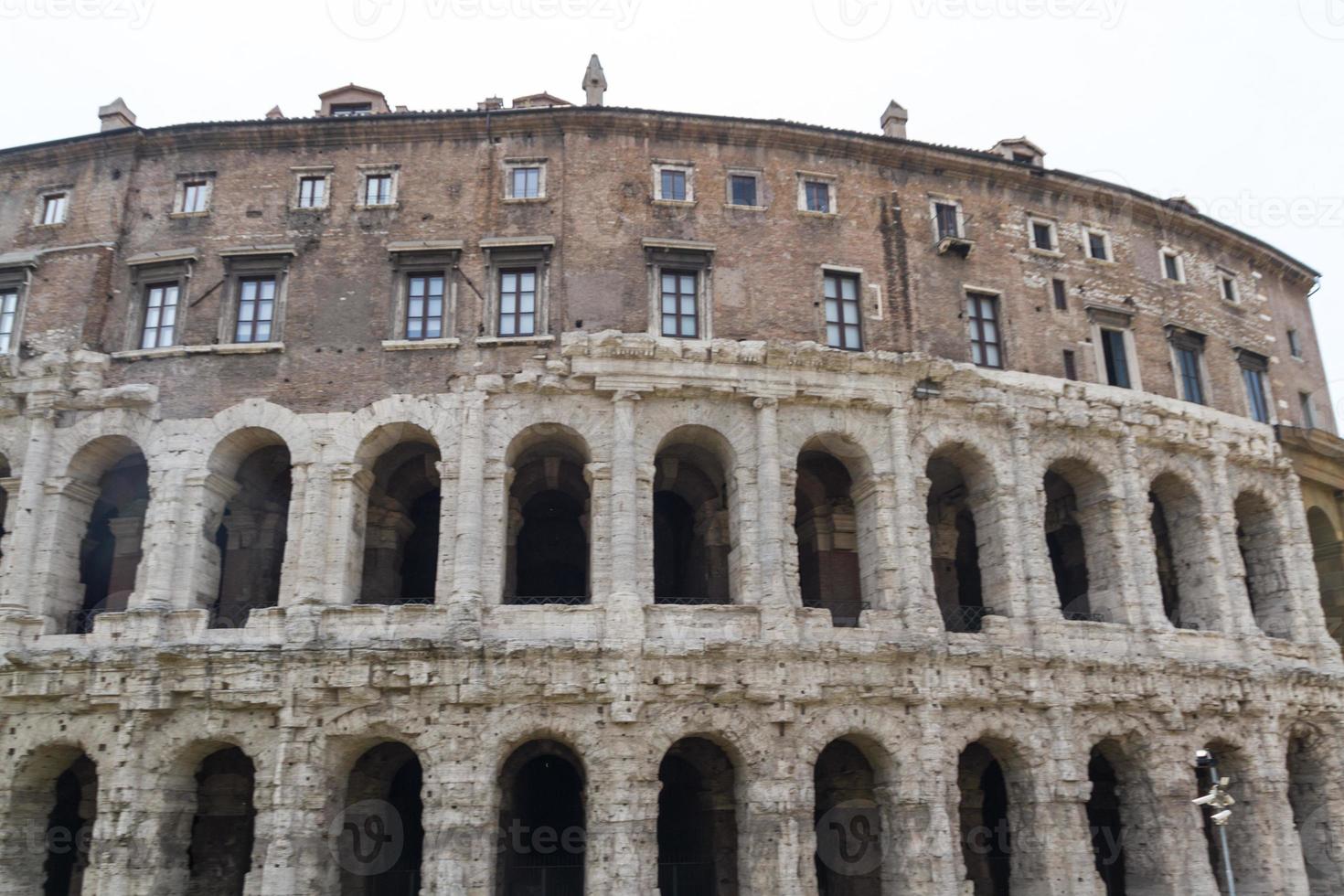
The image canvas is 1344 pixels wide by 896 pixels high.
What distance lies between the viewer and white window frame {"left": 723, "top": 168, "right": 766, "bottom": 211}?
20594mm

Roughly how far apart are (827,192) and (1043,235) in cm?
522

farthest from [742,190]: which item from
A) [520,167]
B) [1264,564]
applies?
[1264,564]

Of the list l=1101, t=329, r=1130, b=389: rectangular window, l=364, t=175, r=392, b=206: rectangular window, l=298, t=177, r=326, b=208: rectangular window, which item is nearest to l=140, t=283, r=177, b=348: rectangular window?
l=298, t=177, r=326, b=208: rectangular window

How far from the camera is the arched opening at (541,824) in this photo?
18.1 m

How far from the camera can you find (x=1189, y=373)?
77.1 feet

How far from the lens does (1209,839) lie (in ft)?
69.3

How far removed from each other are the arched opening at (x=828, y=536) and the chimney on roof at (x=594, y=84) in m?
8.62

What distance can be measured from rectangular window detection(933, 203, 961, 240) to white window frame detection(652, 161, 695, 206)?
5.20 metres

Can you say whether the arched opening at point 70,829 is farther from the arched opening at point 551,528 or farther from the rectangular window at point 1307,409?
the rectangular window at point 1307,409

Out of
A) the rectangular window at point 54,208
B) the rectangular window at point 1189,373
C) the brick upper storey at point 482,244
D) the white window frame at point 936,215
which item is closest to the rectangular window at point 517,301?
the brick upper storey at point 482,244

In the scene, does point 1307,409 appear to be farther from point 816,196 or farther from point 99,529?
point 99,529

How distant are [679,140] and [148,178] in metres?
10.6

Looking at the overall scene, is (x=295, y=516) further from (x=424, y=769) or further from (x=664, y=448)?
(x=664, y=448)

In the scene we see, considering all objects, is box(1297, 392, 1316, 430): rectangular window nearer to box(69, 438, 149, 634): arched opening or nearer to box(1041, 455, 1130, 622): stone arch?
box(1041, 455, 1130, 622): stone arch
